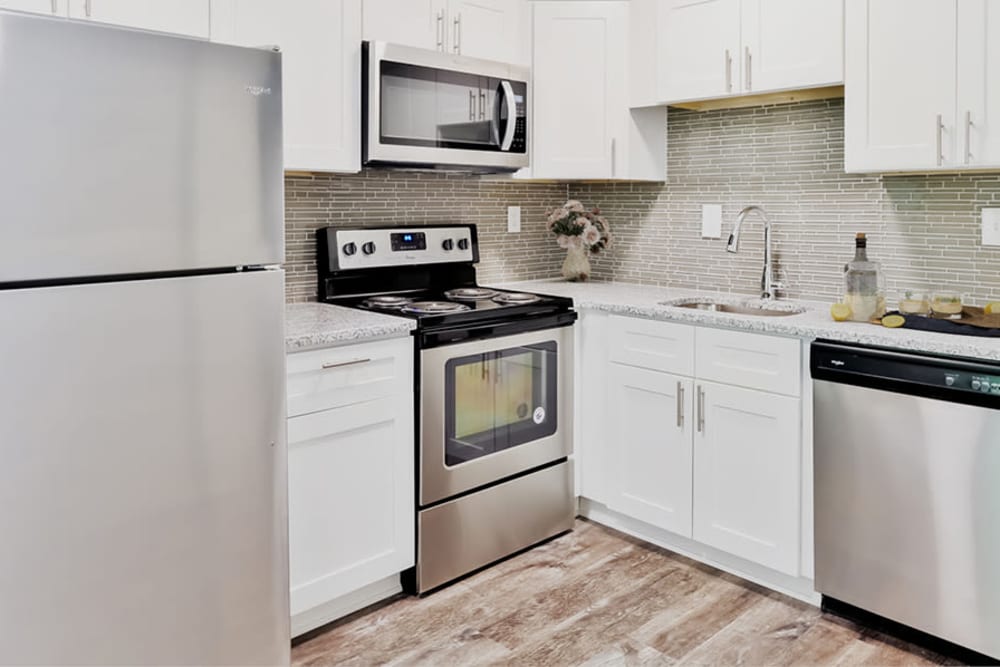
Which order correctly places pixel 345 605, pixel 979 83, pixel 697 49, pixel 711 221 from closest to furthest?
pixel 979 83 < pixel 345 605 < pixel 697 49 < pixel 711 221

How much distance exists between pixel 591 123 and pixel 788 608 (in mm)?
1913

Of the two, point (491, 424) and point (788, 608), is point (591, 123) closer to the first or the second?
point (491, 424)

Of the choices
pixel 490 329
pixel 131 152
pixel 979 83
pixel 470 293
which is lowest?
pixel 490 329

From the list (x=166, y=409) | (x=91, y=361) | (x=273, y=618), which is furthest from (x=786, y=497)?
(x=91, y=361)

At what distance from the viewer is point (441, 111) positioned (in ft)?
9.02

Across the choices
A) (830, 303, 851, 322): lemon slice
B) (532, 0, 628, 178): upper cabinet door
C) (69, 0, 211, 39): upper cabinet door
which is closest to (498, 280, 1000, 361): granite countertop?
(830, 303, 851, 322): lemon slice

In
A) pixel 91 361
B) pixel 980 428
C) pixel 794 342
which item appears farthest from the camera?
pixel 794 342

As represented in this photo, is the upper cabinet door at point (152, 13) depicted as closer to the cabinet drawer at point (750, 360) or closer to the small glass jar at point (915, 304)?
the cabinet drawer at point (750, 360)

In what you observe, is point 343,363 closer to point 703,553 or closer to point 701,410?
point 701,410

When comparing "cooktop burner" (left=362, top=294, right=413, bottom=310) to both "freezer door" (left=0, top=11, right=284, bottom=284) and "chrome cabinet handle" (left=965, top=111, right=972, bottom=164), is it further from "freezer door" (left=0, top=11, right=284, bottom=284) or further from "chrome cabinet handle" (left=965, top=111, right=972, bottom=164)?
"chrome cabinet handle" (left=965, top=111, right=972, bottom=164)

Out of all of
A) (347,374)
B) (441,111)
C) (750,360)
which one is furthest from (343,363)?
(750,360)

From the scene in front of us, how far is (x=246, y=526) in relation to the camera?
1801 millimetres

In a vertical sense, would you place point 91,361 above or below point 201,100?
below

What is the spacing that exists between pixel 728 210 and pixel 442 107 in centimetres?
124
